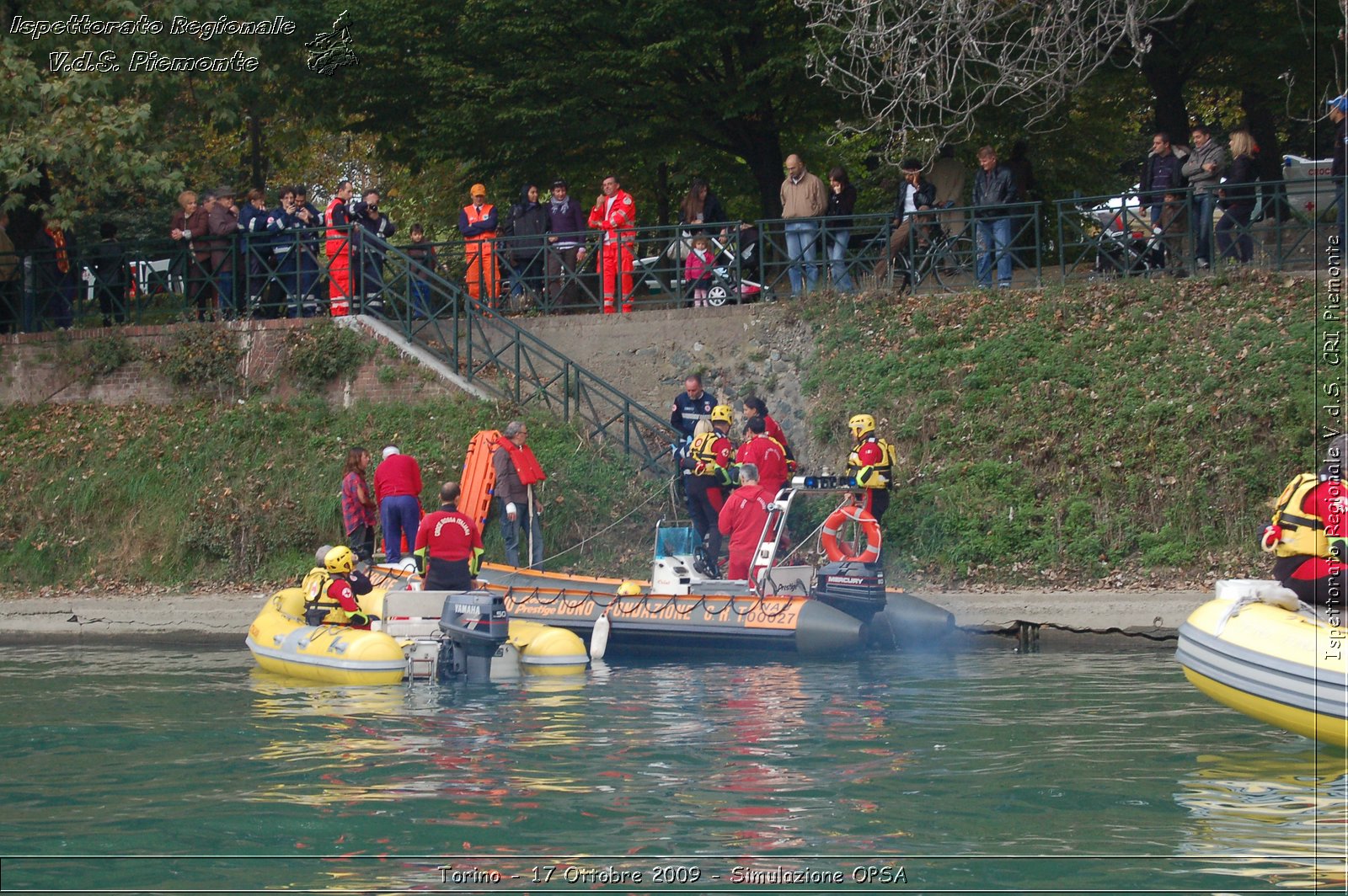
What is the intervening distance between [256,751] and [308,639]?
130 inches

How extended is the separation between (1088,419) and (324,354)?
32.8 feet

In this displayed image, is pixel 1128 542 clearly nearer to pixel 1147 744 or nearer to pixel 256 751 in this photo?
pixel 1147 744

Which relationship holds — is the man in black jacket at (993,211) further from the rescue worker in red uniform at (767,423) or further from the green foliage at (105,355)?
the green foliage at (105,355)

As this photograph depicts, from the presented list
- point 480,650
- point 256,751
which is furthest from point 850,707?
point 256,751

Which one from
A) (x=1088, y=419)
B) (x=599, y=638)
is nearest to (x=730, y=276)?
(x=1088, y=419)

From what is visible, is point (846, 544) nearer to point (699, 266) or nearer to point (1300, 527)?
point (1300, 527)

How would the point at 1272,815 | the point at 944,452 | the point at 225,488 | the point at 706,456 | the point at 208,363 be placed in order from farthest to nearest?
1. the point at 208,363
2. the point at 225,488
3. the point at 944,452
4. the point at 706,456
5. the point at 1272,815

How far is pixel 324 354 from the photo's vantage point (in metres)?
21.2

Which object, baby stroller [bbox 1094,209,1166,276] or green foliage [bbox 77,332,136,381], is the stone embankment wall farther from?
baby stroller [bbox 1094,209,1166,276]

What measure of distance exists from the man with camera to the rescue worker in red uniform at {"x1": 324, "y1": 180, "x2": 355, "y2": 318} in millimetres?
190

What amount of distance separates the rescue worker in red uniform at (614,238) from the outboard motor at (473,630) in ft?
27.6

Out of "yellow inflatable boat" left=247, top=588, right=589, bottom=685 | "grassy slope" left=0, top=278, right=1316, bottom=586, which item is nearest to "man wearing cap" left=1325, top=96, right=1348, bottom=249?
"grassy slope" left=0, top=278, right=1316, bottom=586

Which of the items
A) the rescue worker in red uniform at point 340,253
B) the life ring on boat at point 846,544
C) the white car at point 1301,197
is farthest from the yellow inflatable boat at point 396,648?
the white car at point 1301,197

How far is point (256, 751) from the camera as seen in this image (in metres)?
10.8
